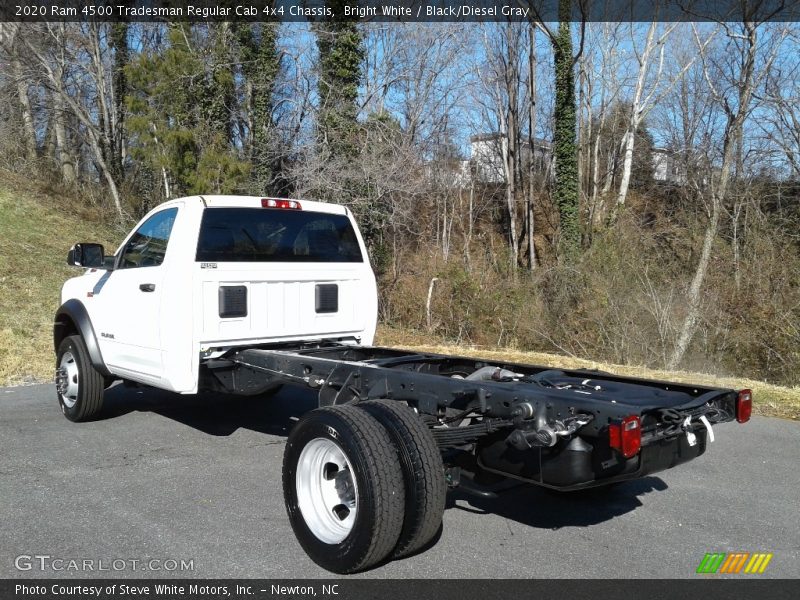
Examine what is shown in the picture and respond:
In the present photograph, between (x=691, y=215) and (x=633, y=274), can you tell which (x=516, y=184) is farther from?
(x=633, y=274)

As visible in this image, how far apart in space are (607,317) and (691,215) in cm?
1474

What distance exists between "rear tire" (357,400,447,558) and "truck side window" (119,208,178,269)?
3.40 meters

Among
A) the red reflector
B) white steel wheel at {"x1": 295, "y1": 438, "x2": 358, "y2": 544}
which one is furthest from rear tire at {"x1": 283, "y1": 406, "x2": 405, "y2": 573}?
the red reflector

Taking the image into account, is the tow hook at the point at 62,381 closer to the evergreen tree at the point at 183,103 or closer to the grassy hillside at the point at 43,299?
the grassy hillside at the point at 43,299

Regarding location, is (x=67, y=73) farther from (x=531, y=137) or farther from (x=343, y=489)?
(x=343, y=489)

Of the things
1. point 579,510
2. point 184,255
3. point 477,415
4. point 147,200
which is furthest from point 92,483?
point 147,200

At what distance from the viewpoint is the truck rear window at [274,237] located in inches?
244

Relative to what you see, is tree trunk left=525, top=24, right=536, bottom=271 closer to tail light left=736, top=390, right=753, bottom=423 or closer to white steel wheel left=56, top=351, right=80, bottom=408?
white steel wheel left=56, top=351, right=80, bottom=408

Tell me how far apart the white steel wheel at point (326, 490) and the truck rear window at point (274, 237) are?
2476mm

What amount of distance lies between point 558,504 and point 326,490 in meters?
1.88

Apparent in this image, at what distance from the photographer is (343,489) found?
4.14 meters

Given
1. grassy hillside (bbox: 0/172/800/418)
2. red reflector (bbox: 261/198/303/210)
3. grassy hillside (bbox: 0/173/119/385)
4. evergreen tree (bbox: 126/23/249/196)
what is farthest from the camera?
evergreen tree (bbox: 126/23/249/196)

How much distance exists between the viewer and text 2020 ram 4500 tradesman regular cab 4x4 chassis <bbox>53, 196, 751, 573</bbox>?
379 centimetres

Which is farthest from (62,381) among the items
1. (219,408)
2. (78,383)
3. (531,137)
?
(531,137)
